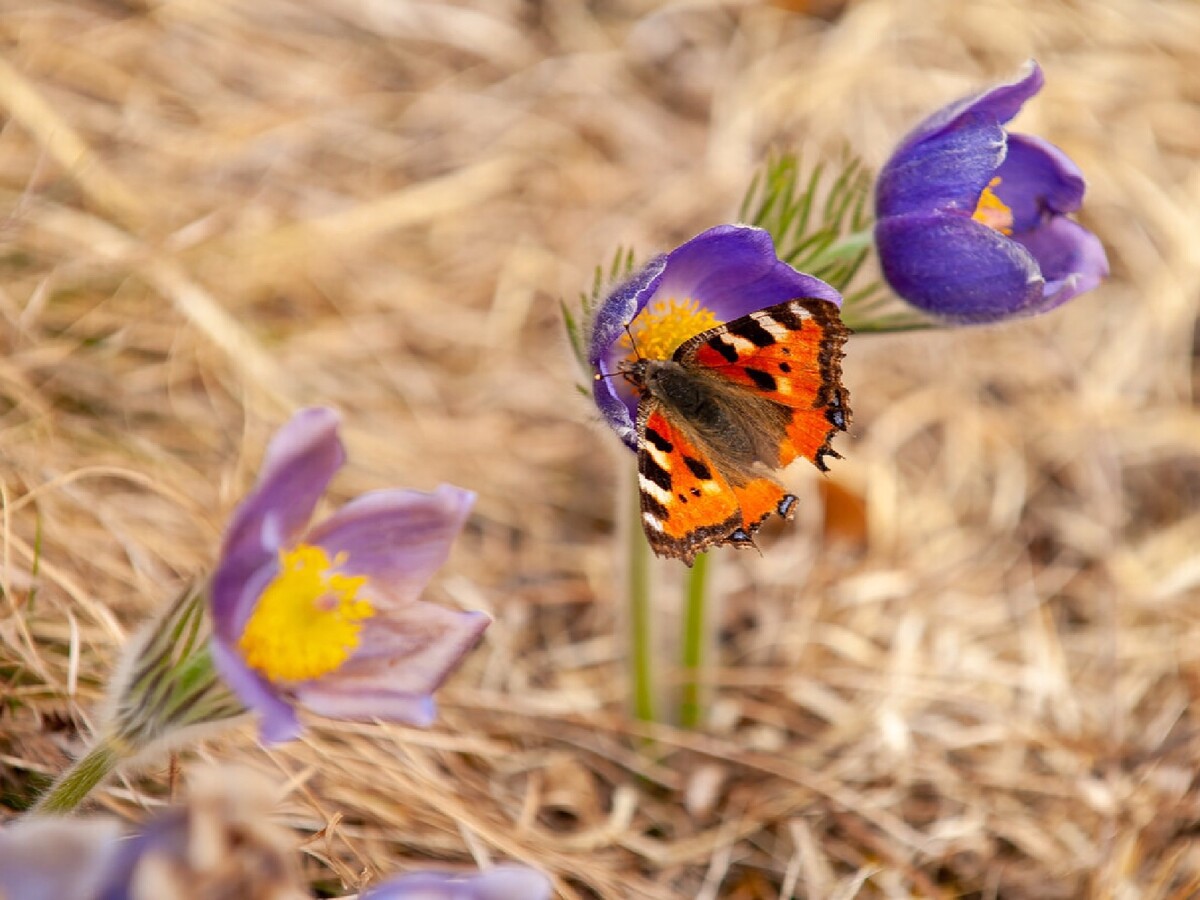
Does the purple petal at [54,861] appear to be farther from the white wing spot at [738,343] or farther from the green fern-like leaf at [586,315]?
the white wing spot at [738,343]

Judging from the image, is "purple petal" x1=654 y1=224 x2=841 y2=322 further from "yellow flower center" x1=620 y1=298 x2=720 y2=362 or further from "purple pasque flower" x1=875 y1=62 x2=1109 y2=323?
"purple pasque flower" x1=875 y1=62 x2=1109 y2=323

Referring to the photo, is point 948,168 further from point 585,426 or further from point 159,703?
point 159,703

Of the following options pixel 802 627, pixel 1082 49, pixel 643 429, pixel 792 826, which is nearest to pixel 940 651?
pixel 802 627

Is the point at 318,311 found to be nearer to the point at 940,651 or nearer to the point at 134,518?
the point at 134,518

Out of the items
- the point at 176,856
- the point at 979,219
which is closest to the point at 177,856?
the point at 176,856

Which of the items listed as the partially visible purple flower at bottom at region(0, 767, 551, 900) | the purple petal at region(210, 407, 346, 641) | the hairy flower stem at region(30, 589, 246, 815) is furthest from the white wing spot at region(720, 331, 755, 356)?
the partially visible purple flower at bottom at region(0, 767, 551, 900)

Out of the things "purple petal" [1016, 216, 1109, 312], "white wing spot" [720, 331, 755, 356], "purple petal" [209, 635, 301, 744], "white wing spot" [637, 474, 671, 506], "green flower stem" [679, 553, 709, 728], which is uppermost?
A: "purple petal" [1016, 216, 1109, 312]
